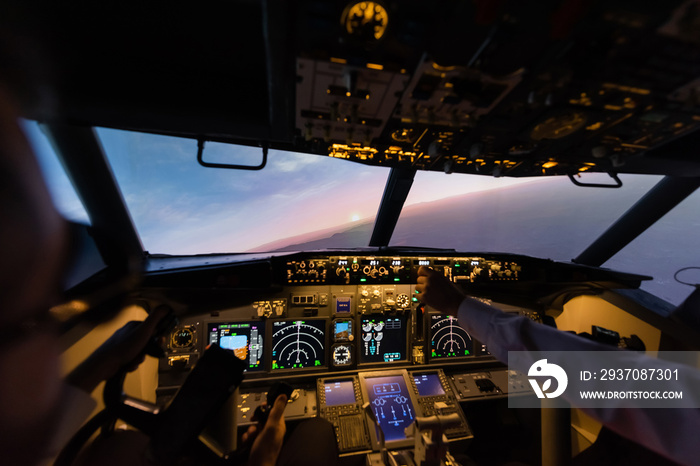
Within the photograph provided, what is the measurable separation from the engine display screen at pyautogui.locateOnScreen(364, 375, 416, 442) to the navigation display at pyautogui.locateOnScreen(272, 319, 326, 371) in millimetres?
561

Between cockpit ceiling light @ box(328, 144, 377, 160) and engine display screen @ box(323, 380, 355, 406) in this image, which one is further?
engine display screen @ box(323, 380, 355, 406)

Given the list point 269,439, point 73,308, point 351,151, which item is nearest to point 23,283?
point 269,439

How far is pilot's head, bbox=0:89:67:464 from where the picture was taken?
22.4 inches

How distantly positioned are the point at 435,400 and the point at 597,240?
289 cm

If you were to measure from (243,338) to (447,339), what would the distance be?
2.10 metres

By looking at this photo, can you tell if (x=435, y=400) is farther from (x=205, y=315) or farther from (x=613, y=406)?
(x=205, y=315)

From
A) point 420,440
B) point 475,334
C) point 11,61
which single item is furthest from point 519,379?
point 11,61

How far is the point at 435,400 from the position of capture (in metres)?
2.64

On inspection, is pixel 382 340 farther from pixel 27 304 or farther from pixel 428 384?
pixel 27 304

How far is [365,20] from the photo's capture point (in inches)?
26.7

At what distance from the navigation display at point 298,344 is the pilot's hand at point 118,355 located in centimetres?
163

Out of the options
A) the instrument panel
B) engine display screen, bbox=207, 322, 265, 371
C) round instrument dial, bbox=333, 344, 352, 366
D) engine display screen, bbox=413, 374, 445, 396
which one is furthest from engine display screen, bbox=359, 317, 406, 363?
engine display screen, bbox=207, 322, 265, 371

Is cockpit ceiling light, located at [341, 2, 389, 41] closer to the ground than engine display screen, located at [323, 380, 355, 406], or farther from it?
farther from it

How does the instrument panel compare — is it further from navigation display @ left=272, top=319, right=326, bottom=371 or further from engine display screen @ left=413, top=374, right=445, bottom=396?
engine display screen @ left=413, top=374, right=445, bottom=396
